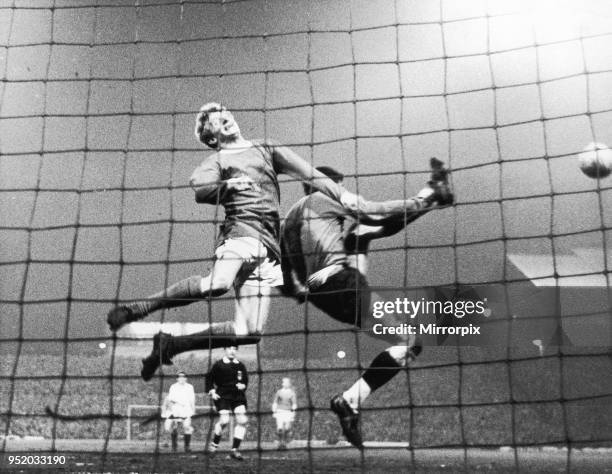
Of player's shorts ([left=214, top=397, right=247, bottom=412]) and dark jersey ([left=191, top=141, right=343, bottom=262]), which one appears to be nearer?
dark jersey ([left=191, top=141, right=343, bottom=262])

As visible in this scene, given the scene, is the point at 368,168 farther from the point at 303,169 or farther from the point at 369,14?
the point at 369,14

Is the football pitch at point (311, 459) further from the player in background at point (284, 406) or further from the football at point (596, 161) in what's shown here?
the football at point (596, 161)

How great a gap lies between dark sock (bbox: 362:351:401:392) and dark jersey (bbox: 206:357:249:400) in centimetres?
64

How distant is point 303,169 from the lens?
12.5 feet

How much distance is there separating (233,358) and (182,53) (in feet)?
5.25

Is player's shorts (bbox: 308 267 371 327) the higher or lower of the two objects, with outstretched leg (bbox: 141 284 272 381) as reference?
higher

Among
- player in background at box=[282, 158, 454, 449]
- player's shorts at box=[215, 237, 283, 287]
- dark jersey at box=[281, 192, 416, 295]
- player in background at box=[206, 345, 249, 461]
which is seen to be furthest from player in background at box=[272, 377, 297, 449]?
player's shorts at box=[215, 237, 283, 287]

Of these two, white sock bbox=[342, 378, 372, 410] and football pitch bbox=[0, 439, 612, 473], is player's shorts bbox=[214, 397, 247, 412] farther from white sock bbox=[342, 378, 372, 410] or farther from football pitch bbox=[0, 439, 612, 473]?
white sock bbox=[342, 378, 372, 410]

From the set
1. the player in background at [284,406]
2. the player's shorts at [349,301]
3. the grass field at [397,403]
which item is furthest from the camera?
the player in background at [284,406]

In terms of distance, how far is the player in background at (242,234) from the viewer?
3.68 metres

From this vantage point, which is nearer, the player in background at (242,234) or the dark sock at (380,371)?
the dark sock at (380,371)

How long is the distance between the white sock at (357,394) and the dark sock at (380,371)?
2 centimetres

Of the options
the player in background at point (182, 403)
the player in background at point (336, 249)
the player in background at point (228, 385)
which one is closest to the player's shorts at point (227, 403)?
the player in background at point (228, 385)

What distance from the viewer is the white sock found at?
3.54 m
